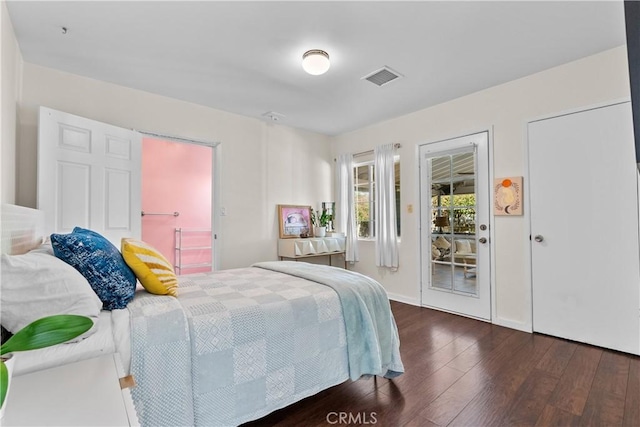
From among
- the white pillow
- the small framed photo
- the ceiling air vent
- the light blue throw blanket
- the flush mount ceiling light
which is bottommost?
the light blue throw blanket

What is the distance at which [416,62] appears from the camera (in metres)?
2.71

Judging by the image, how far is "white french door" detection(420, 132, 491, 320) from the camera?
335 centimetres

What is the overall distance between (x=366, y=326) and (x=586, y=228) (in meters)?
2.28

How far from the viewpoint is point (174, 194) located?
4.91 m

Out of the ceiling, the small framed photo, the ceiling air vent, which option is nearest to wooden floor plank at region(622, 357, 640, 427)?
the ceiling

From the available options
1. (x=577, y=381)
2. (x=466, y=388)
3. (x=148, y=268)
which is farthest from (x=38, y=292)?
(x=577, y=381)

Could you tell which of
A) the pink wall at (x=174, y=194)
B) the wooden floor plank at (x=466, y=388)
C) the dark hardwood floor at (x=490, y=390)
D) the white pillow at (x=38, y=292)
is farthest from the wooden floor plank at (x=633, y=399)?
the pink wall at (x=174, y=194)

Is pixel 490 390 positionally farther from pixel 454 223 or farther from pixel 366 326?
pixel 454 223

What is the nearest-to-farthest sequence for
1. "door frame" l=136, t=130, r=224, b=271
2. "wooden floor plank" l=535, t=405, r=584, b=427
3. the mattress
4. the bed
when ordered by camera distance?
the mattress, the bed, "wooden floor plank" l=535, t=405, r=584, b=427, "door frame" l=136, t=130, r=224, b=271

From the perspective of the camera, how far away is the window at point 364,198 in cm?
458

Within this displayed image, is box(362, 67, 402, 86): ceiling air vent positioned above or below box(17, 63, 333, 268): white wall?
above

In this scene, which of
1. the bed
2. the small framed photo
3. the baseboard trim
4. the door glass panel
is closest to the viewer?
the bed

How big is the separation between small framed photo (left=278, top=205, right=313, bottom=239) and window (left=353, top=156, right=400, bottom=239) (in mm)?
761

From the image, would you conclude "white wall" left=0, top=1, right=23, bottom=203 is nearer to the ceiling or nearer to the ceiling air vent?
the ceiling
